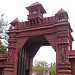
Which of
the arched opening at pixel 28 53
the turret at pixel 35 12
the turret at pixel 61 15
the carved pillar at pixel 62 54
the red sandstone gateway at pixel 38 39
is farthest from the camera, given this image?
the arched opening at pixel 28 53

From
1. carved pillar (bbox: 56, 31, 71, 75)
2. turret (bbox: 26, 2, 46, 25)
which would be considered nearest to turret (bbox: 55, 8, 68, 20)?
carved pillar (bbox: 56, 31, 71, 75)

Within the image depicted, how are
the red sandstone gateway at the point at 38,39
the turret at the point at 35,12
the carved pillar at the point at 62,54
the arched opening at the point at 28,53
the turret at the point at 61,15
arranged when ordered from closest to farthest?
the carved pillar at the point at 62,54
the red sandstone gateway at the point at 38,39
the turret at the point at 61,15
the turret at the point at 35,12
the arched opening at the point at 28,53

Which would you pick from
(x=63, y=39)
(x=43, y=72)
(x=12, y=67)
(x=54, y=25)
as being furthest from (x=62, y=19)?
(x=43, y=72)

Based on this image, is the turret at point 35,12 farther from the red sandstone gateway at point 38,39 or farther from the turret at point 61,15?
the turret at point 61,15

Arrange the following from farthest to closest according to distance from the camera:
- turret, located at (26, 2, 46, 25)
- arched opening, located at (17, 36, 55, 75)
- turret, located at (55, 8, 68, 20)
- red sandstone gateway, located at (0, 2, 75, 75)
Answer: arched opening, located at (17, 36, 55, 75), turret, located at (26, 2, 46, 25), turret, located at (55, 8, 68, 20), red sandstone gateway, located at (0, 2, 75, 75)

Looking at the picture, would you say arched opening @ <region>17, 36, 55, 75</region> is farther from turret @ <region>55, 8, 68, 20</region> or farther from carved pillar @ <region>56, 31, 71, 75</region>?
carved pillar @ <region>56, 31, 71, 75</region>

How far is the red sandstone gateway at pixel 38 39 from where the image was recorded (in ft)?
30.6

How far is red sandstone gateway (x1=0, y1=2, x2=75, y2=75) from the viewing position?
934cm

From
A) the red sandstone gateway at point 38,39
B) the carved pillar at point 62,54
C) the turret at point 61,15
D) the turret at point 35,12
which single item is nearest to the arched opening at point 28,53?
the red sandstone gateway at point 38,39

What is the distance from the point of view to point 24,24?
37.4ft

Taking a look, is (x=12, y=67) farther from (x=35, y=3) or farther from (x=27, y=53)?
(x=35, y=3)

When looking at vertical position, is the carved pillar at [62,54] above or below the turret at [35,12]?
below

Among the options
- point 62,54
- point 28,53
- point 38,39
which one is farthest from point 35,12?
point 62,54

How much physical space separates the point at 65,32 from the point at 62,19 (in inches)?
34.2
